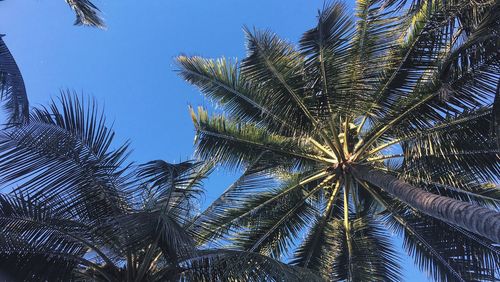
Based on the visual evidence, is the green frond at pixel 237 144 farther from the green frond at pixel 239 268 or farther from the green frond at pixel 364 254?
the green frond at pixel 239 268

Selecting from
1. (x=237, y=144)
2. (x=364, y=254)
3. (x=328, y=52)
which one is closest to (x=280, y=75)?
(x=328, y=52)

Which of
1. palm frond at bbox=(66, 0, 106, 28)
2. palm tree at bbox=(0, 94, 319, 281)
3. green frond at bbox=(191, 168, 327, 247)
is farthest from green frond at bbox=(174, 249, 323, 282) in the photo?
palm frond at bbox=(66, 0, 106, 28)

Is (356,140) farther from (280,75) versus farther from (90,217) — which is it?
(90,217)

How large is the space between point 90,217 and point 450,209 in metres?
5.17

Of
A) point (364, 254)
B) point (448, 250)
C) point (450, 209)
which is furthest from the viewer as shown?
point (364, 254)

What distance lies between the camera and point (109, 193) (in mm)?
7246

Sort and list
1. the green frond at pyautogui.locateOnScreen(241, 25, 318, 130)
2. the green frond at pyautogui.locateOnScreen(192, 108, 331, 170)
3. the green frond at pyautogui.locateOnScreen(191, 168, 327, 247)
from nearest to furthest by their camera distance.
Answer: the green frond at pyautogui.locateOnScreen(191, 168, 327, 247) → the green frond at pyautogui.locateOnScreen(241, 25, 318, 130) → the green frond at pyautogui.locateOnScreen(192, 108, 331, 170)

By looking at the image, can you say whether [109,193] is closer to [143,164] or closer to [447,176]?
[143,164]

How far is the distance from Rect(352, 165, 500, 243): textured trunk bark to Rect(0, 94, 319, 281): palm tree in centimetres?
217

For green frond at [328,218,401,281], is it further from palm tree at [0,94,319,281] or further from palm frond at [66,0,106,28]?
palm frond at [66,0,106,28]

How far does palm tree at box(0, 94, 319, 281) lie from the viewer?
6.63 m

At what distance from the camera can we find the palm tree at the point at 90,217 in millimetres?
6633

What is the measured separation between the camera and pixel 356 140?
432 inches

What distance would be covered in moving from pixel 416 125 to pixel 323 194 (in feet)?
10.2
